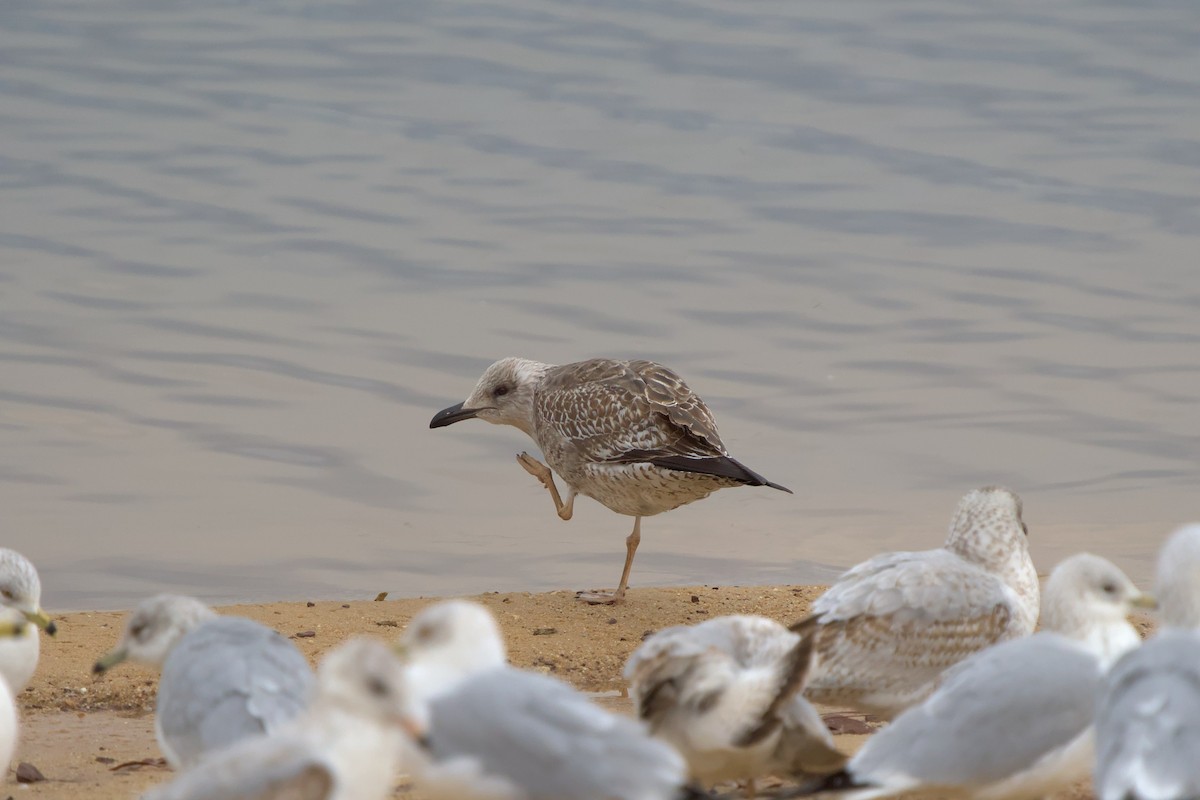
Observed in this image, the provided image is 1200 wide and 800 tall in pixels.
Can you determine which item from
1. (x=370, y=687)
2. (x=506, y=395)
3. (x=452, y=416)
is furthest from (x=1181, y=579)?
(x=452, y=416)

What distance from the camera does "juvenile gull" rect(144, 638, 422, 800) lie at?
397cm

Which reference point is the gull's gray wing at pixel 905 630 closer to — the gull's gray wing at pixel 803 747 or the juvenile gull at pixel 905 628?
the juvenile gull at pixel 905 628

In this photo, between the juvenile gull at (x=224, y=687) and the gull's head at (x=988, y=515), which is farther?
the gull's head at (x=988, y=515)

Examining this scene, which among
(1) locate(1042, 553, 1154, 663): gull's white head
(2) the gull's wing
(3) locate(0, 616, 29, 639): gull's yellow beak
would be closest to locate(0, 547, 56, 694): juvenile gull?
(3) locate(0, 616, 29, 639): gull's yellow beak

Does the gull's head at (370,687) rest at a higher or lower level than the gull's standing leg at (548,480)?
higher

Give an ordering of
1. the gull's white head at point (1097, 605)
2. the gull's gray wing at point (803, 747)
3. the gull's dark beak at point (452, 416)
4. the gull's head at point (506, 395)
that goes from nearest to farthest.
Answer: the gull's gray wing at point (803, 747) < the gull's white head at point (1097, 605) < the gull's head at point (506, 395) < the gull's dark beak at point (452, 416)

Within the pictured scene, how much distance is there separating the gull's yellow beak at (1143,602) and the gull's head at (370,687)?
8.01 feet

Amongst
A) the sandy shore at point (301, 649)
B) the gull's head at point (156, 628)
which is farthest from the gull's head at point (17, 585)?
the gull's head at point (156, 628)

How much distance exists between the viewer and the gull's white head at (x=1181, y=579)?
5051 millimetres

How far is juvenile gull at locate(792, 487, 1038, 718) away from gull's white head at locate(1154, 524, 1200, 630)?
1.25 meters

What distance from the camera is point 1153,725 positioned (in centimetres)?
428

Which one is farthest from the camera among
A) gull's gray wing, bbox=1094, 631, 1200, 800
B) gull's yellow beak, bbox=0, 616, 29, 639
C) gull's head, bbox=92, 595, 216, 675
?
gull's yellow beak, bbox=0, 616, 29, 639

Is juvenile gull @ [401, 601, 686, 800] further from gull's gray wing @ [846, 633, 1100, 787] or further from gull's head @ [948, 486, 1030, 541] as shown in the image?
gull's head @ [948, 486, 1030, 541]

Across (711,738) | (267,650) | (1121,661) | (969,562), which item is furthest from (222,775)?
(969,562)
